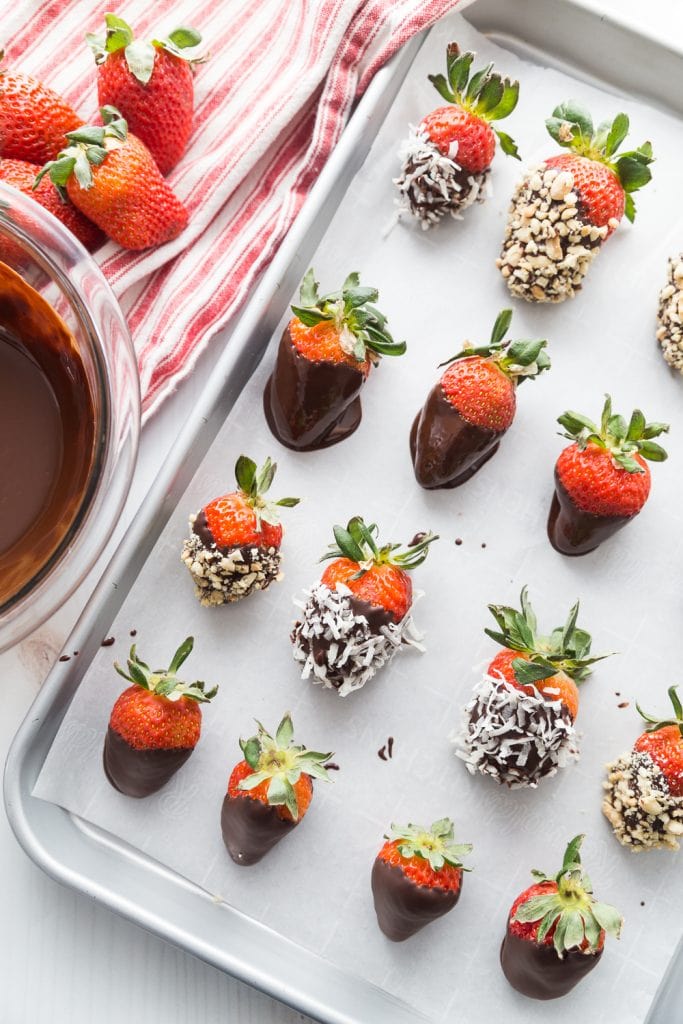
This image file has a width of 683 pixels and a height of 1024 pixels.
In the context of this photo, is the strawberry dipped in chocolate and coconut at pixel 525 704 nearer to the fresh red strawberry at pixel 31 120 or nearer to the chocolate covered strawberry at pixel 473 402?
the chocolate covered strawberry at pixel 473 402

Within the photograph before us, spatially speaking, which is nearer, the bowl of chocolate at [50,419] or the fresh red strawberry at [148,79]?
the bowl of chocolate at [50,419]

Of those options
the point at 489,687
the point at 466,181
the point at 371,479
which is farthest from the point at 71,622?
the point at 466,181

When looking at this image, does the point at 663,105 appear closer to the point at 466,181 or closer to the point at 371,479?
the point at 466,181

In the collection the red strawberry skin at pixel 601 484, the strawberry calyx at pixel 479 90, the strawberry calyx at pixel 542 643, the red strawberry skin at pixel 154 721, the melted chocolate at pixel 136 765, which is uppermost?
the strawberry calyx at pixel 479 90

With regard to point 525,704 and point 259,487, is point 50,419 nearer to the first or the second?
point 259,487

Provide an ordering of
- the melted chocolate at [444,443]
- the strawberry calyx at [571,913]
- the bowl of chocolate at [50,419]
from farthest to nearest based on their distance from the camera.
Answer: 1. the melted chocolate at [444,443]
2. the strawberry calyx at [571,913]
3. the bowl of chocolate at [50,419]

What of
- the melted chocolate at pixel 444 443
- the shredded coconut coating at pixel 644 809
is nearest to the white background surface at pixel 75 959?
the melted chocolate at pixel 444 443

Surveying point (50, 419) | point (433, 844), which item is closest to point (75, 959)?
point (433, 844)
